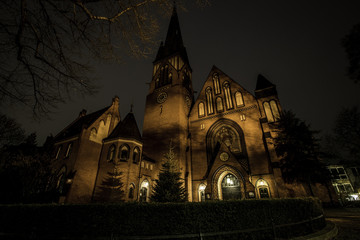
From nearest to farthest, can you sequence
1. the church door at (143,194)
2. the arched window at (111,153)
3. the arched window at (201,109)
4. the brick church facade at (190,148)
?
1. the brick church facade at (190,148)
2. the arched window at (111,153)
3. the church door at (143,194)
4. the arched window at (201,109)

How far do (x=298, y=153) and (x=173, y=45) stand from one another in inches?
1139

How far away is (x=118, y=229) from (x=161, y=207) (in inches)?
69.1

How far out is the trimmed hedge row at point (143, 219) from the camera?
635 cm

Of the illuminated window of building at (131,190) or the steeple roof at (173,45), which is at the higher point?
the steeple roof at (173,45)

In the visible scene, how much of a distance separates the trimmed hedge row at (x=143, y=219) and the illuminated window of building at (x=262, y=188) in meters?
8.90

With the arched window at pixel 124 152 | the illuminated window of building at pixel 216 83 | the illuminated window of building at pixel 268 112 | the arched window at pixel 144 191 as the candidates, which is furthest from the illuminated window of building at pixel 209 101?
the arched window at pixel 144 191

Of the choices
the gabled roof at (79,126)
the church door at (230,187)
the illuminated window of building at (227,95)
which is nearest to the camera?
the church door at (230,187)

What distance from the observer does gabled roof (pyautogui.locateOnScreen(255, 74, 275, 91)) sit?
20898 mm

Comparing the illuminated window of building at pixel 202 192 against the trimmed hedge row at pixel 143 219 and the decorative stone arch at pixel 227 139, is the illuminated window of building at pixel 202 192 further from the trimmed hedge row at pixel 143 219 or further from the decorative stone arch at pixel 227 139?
the trimmed hedge row at pixel 143 219

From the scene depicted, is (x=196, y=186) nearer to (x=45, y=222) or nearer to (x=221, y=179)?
(x=221, y=179)

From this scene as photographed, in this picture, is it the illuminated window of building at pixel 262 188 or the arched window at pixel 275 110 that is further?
the arched window at pixel 275 110

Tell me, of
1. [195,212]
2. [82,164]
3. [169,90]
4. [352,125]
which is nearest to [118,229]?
[195,212]

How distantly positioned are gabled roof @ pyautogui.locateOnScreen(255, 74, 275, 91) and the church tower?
10.5m

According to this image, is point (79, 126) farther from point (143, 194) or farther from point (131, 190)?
point (143, 194)
